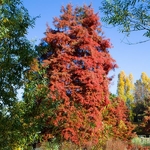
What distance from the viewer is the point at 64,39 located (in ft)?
41.5

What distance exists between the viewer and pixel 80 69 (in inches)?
484

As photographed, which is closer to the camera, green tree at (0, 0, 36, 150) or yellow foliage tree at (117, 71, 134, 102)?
green tree at (0, 0, 36, 150)

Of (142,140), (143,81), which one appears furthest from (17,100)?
(143,81)

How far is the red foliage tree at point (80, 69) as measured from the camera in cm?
1148

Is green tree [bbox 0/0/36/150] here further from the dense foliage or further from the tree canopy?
the dense foliage

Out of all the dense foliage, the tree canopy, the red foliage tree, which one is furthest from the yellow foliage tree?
the tree canopy

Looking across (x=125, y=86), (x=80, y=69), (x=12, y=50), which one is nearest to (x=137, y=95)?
(x=125, y=86)

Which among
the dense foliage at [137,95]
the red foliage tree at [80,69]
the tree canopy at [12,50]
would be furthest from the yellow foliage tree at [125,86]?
the tree canopy at [12,50]

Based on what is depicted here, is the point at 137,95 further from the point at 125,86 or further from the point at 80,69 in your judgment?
the point at 80,69

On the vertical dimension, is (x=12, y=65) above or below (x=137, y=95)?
below

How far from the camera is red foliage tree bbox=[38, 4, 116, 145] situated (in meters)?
11.5

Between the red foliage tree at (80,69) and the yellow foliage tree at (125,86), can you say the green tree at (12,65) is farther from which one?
the yellow foliage tree at (125,86)

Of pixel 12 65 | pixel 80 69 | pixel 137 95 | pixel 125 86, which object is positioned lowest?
pixel 12 65

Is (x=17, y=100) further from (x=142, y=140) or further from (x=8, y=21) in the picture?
(x=142, y=140)
